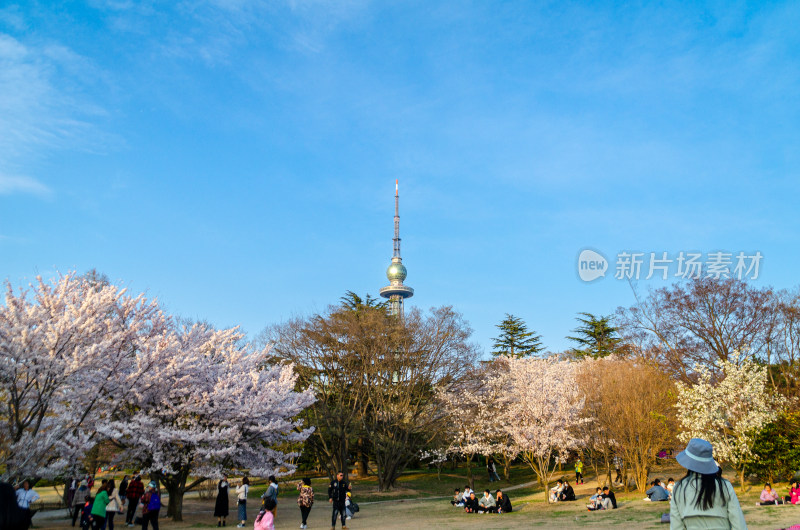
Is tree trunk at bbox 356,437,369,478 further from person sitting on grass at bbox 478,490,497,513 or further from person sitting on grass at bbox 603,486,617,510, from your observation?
person sitting on grass at bbox 603,486,617,510

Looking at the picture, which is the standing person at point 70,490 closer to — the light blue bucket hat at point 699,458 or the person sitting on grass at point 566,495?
the person sitting on grass at point 566,495

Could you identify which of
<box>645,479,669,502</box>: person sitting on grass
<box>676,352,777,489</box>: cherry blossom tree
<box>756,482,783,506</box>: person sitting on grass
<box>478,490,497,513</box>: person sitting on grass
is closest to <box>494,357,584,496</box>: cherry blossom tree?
<box>478,490,497,513</box>: person sitting on grass

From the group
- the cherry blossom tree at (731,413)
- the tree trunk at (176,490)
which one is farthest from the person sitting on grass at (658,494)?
the tree trunk at (176,490)

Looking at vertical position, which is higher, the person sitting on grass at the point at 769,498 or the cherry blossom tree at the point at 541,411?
the cherry blossom tree at the point at 541,411

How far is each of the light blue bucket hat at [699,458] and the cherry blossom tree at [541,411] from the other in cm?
2002

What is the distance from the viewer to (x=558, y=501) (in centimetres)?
2520

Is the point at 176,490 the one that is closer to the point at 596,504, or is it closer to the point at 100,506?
the point at 100,506

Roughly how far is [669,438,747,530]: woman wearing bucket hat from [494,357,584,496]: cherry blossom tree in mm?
20005

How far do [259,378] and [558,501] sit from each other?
14.1m

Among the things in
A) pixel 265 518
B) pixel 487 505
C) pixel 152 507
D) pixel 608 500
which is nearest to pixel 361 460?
pixel 487 505

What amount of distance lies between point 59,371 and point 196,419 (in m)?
5.88

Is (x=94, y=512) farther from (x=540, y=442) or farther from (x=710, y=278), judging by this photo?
(x=710, y=278)

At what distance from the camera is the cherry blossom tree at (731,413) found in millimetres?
23047

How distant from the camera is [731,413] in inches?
944
